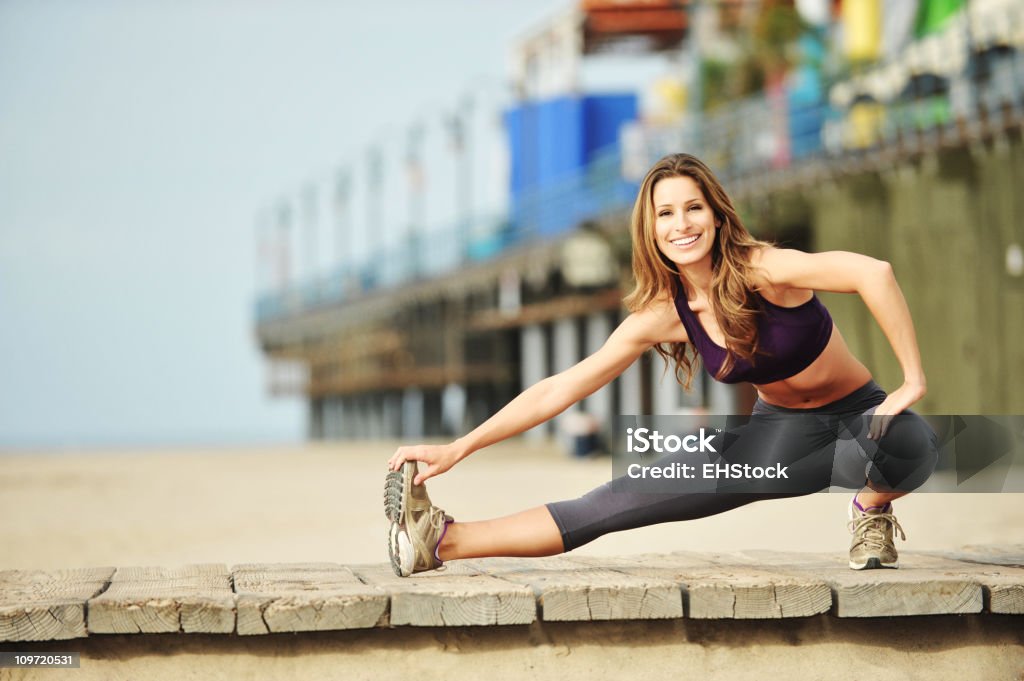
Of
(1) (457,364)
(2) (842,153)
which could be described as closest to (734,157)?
(2) (842,153)

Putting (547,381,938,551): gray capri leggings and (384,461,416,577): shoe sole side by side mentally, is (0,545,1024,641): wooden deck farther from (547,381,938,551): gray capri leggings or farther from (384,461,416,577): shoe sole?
(547,381,938,551): gray capri leggings

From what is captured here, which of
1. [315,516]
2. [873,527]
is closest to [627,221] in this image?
[315,516]

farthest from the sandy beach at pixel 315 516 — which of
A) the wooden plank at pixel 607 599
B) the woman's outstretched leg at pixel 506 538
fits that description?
the wooden plank at pixel 607 599

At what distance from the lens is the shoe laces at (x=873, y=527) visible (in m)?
4.74

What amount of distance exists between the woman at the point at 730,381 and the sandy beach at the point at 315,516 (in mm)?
4147

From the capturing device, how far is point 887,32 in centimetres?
2511

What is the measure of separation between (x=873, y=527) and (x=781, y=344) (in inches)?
31.7

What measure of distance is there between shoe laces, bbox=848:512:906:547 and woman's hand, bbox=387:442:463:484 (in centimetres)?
145

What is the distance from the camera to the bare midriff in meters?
4.56

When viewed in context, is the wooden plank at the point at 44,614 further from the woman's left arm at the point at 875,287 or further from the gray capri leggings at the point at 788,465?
the woman's left arm at the point at 875,287

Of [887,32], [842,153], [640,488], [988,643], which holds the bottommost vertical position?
[988,643]

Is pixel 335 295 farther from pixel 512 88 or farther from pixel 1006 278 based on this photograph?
pixel 1006 278

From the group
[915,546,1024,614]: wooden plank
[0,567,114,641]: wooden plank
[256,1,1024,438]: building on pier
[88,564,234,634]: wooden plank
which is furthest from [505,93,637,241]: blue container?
[88,564,234,634]: wooden plank

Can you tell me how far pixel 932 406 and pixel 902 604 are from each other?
1155 centimetres
